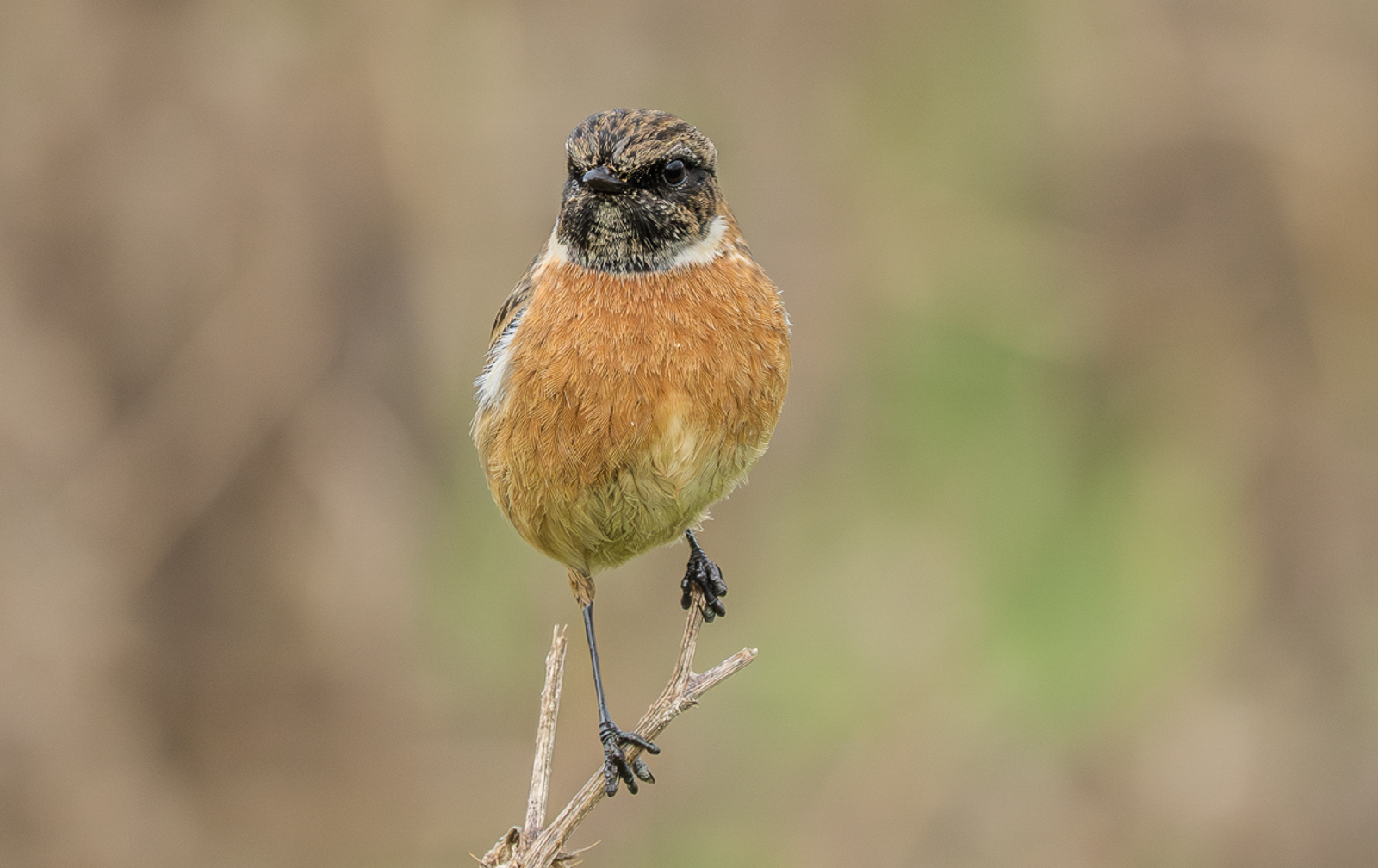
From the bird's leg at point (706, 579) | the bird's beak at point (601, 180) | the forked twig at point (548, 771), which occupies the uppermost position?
the bird's beak at point (601, 180)

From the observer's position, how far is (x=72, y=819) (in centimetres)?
Result: 685

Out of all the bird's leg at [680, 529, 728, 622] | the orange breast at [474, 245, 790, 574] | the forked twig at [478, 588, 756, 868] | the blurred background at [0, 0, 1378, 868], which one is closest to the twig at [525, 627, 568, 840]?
the forked twig at [478, 588, 756, 868]

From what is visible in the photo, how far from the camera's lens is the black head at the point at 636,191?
144 inches

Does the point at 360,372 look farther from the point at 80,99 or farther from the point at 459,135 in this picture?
the point at 80,99

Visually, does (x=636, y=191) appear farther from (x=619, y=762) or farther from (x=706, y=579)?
(x=619, y=762)

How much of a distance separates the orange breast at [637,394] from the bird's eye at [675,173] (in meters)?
0.26

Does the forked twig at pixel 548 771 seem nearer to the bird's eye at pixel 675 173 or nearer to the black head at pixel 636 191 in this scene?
the black head at pixel 636 191

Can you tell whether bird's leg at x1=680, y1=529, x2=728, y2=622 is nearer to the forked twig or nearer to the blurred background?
the forked twig

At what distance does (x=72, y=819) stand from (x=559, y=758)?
2.38m

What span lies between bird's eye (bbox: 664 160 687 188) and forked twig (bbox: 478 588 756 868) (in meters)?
1.26

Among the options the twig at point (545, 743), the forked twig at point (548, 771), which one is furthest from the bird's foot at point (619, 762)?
the twig at point (545, 743)

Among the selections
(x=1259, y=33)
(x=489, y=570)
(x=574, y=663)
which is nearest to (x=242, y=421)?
(x=489, y=570)

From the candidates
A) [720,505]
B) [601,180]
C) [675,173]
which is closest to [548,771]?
[601,180]

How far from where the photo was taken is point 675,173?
389 centimetres
